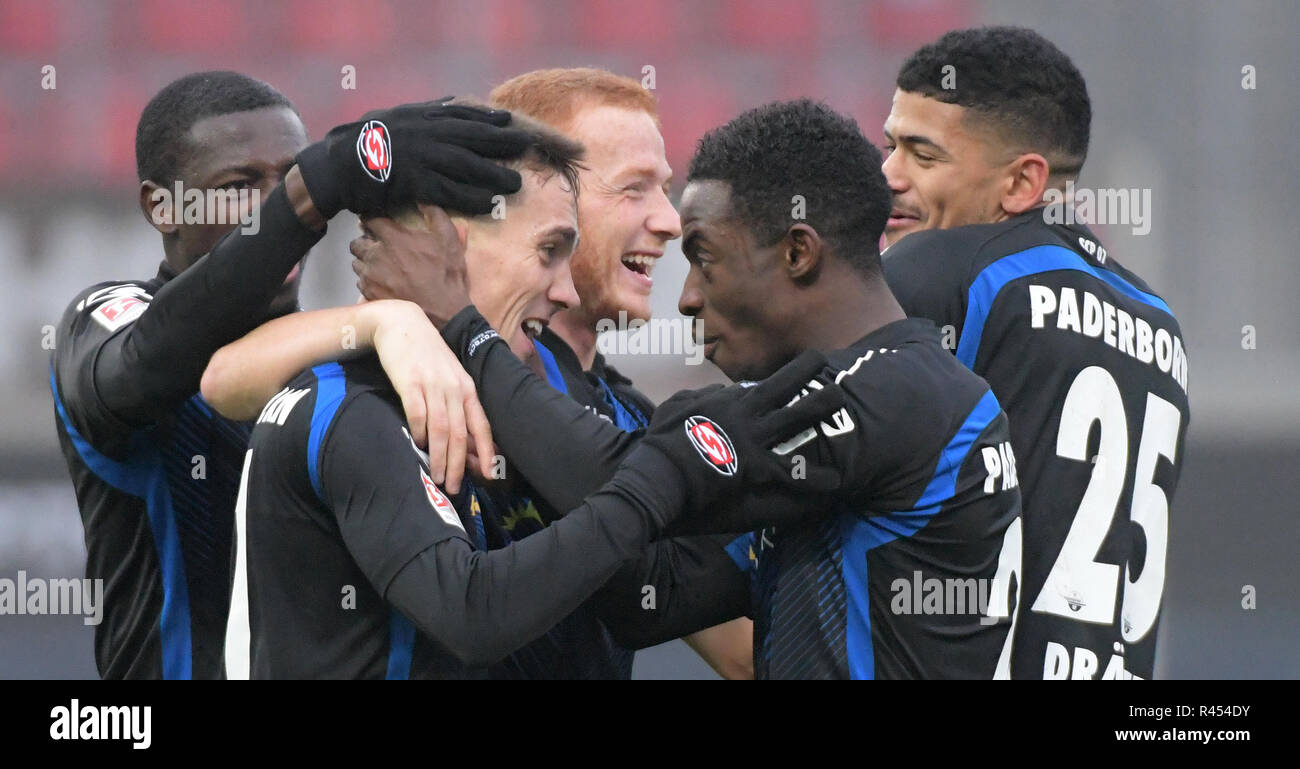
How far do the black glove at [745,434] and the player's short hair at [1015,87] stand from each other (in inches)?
42.2

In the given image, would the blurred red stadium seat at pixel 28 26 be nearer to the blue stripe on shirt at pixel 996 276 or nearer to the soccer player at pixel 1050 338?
the soccer player at pixel 1050 338

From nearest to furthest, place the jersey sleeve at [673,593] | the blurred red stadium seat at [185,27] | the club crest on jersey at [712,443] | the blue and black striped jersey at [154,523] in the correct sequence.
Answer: the club crest on jersey at [712,443] < the jersey sleeve at [673,593] < the blue and black striped jersey at [154,523] < the blurred red stadium seat at [185,27]

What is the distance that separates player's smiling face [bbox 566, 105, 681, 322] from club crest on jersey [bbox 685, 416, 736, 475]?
42.7 inches

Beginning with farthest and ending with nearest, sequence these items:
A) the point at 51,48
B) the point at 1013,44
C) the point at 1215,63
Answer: the point at 1215,63 < the point at 51,48 < the point at 1013,44

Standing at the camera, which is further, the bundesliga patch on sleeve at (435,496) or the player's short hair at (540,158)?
the player's short hair at (540,158)

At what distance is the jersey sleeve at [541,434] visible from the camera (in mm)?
2492

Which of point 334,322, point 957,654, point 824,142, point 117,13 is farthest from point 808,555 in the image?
point 117,13

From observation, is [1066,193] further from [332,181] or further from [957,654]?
[332,181]

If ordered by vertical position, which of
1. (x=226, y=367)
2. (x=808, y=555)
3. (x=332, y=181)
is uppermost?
(x=332, y=181)

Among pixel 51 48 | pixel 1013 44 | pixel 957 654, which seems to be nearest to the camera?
pixel 957 654

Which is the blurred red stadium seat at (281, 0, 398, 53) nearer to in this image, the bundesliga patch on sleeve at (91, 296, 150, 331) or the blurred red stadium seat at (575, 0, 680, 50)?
the blurred red stadium seat at (575, 0, 680, 50)

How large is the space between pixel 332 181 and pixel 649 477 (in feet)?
2.34

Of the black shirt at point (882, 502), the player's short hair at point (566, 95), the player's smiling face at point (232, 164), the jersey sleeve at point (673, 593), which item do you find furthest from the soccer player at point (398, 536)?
the player's short hair at point (566, 95)

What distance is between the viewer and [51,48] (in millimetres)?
9281
